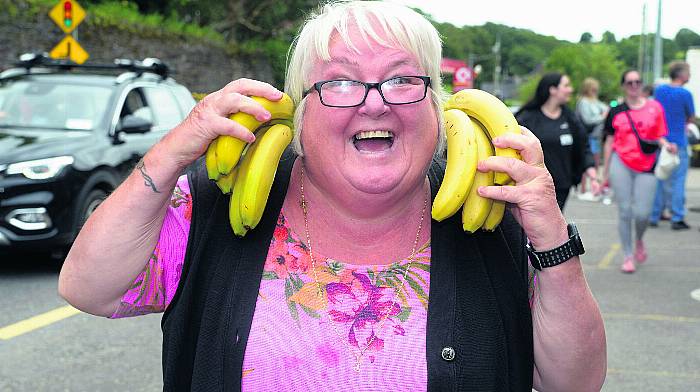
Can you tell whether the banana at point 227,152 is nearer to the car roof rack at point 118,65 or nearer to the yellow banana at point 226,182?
the yellow banana at point 226,182

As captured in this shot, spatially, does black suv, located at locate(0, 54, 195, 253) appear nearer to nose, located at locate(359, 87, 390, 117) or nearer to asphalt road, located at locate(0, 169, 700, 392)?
asphalt road, located at locate(0, 169, 700, 392)

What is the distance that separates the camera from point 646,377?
5.14m

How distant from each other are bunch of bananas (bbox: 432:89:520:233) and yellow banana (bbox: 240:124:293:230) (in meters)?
0.48

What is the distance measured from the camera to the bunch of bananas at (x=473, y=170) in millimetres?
2307

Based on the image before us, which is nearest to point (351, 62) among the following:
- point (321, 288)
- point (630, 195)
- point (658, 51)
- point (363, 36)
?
point (363, 36)

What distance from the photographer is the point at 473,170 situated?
2.32 meters

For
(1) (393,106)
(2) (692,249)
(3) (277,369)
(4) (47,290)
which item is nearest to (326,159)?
(1) (393,106)

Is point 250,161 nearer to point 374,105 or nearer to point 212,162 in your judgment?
point 212,162

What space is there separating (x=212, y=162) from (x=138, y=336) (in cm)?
385

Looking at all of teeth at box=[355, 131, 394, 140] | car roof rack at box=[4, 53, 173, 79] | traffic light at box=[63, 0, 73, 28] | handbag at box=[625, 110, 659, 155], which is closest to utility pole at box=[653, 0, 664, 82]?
traffic light at box=[63, 0, 73, 28]

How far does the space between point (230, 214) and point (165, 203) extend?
0.59ft

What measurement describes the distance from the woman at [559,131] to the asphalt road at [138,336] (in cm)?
111

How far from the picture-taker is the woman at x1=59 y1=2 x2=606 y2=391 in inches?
86.2

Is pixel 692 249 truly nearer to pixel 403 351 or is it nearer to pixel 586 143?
pixel 586 143
